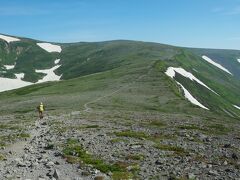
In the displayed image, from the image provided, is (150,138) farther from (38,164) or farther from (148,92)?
(148,92)

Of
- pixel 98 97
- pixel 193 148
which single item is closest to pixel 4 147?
pixel 193 148

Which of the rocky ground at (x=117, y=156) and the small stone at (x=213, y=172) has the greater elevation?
the small stone at (x=213, y=172)

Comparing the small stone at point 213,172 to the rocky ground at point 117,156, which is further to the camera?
the rocky ground at point 117,156

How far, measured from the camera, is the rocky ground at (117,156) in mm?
28156

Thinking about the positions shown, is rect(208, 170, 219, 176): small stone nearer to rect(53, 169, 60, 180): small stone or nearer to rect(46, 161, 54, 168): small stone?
rect(53, 169, 60, 180): small stone

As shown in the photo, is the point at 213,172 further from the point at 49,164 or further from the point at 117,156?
the point at 49,164

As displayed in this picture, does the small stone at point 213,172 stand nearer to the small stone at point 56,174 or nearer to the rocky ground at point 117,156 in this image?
the rocky ground at point 117,156

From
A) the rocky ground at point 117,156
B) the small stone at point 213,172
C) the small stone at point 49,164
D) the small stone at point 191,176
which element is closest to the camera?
the small stone at point 191,176

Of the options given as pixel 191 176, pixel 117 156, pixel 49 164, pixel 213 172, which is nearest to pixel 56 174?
pixel 49 164

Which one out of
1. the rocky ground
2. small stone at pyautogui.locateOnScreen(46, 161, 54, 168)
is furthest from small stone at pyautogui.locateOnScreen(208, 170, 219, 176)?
small stone at pyautogui.locateOnScreen(46, 161, 54, 168)

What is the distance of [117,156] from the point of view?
3425 centimetres

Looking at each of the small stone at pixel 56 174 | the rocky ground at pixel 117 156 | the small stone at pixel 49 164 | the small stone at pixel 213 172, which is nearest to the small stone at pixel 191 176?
the rocky ground at pixel 117 156

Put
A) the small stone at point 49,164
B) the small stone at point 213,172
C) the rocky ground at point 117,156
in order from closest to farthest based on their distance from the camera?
the small stone at point 213,172 < the rocky ground at point 117,156 < the small stone at point 49,164

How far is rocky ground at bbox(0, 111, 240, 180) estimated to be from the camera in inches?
1109
